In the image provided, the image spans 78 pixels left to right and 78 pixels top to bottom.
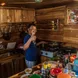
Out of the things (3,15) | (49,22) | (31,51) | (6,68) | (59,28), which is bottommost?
(6,68)

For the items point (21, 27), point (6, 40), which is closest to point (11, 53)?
point (6, 40)

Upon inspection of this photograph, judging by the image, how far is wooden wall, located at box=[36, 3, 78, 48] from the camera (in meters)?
3.05

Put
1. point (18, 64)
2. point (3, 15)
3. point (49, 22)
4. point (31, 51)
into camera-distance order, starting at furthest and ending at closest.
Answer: point (49, 22), point (18, 64), point (3, 15), point (31, 51)

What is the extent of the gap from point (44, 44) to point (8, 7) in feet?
4.40

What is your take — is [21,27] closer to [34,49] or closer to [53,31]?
[53,31]

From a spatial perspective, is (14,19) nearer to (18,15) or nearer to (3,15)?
Answer: (18,15)

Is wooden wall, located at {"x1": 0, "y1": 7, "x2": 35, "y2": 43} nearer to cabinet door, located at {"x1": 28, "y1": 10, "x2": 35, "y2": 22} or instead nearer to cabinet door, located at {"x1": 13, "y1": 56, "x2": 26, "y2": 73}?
cabinet door, located at {"x1": 28, "y1": 10, "x2": 35, "y2": 22}

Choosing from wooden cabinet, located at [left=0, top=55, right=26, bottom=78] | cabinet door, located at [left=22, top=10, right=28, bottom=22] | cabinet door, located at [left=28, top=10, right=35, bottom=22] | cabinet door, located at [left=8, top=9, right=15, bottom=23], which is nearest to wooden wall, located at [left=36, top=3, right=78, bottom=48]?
cabinet door, located at [left=28, top=10, right=35, bottom=22]

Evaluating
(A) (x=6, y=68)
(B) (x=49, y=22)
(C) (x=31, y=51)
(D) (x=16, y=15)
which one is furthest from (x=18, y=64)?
(B) (x=49, y=22)

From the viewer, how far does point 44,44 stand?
3.63 meters

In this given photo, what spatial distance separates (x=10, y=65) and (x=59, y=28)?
1.52 m

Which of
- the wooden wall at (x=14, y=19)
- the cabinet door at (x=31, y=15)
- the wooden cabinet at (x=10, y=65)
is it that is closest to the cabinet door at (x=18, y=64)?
the wooden cabinet at (x=10, y=65)

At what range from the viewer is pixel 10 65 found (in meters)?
3.24

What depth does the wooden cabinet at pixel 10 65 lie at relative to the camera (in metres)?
3.11
